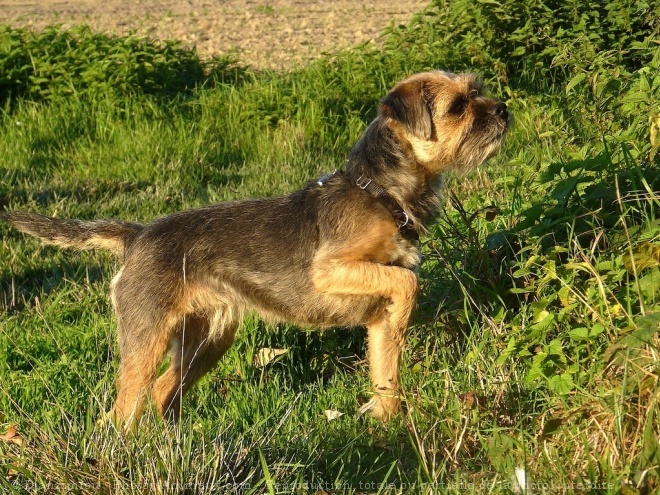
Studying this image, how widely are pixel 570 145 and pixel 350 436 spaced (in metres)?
2.98

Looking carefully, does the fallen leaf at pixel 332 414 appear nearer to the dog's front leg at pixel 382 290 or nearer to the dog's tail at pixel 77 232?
the dog's front leg at pixel 382 290

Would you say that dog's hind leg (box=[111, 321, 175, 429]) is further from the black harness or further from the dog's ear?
the dog's ear

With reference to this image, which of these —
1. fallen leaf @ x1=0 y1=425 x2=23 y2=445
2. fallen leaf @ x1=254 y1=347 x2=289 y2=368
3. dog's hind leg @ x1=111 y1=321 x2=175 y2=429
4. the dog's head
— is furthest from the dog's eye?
fallen leaf @ x1=0 y1=425 x2=23 y2=445

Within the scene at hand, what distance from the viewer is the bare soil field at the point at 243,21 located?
12094mm

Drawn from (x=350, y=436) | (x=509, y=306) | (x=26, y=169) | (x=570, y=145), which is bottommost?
(x=26, y=169)

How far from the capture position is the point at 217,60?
10.9 metres

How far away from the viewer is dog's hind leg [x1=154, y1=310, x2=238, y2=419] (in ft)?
17.5

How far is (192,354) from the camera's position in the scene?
5.43m

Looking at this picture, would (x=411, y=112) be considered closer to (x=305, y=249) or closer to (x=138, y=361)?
(x=305, y=249)

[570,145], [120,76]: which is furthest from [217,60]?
[570,145]

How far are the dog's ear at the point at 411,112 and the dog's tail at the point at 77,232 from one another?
1.50 metres

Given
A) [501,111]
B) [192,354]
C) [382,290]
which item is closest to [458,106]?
[501,111]

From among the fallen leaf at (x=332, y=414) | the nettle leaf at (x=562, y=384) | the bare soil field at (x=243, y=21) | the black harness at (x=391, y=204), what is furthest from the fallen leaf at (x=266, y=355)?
the bare soil field at (x=243, y=21)

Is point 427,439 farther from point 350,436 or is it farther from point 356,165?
point 356,165
